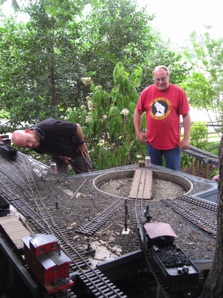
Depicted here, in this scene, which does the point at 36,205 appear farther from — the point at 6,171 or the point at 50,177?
the point at 6,171

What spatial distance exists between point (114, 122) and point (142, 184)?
76.9 inches

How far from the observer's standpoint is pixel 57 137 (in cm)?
455

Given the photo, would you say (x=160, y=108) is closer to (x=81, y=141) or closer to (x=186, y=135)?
(x=186, y=135)

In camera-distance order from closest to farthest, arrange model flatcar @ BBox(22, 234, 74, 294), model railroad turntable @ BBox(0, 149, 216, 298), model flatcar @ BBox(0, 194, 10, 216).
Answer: model flatcar @ BBox(22, 234, 74, 294), model railroad turntable @ BBox(0, 149, 216, 298), model flatcar @ BBox(0, 194, 10, 216)

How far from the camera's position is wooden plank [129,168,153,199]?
3572 mm

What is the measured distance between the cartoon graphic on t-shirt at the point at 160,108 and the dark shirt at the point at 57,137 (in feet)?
3.69

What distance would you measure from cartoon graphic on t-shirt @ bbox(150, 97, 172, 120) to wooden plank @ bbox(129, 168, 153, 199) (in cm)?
76

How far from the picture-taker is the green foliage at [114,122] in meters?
5.64

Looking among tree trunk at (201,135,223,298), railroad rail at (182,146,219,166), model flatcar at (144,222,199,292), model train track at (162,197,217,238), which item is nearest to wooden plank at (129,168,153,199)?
model train track at (162,197,217,238)

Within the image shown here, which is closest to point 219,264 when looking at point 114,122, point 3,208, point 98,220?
point 98,220

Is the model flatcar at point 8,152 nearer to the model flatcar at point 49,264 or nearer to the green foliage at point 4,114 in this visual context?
the green foliage at point 4,114

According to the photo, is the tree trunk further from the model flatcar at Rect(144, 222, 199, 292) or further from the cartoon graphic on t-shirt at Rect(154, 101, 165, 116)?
the cartoon graphic on t-shirt at Rect(154, 101, 165, 116)

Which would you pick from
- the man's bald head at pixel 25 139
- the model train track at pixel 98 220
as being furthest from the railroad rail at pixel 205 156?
the man's bald head at pixel 25 139

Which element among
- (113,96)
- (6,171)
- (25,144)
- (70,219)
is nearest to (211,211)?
(70,219)
